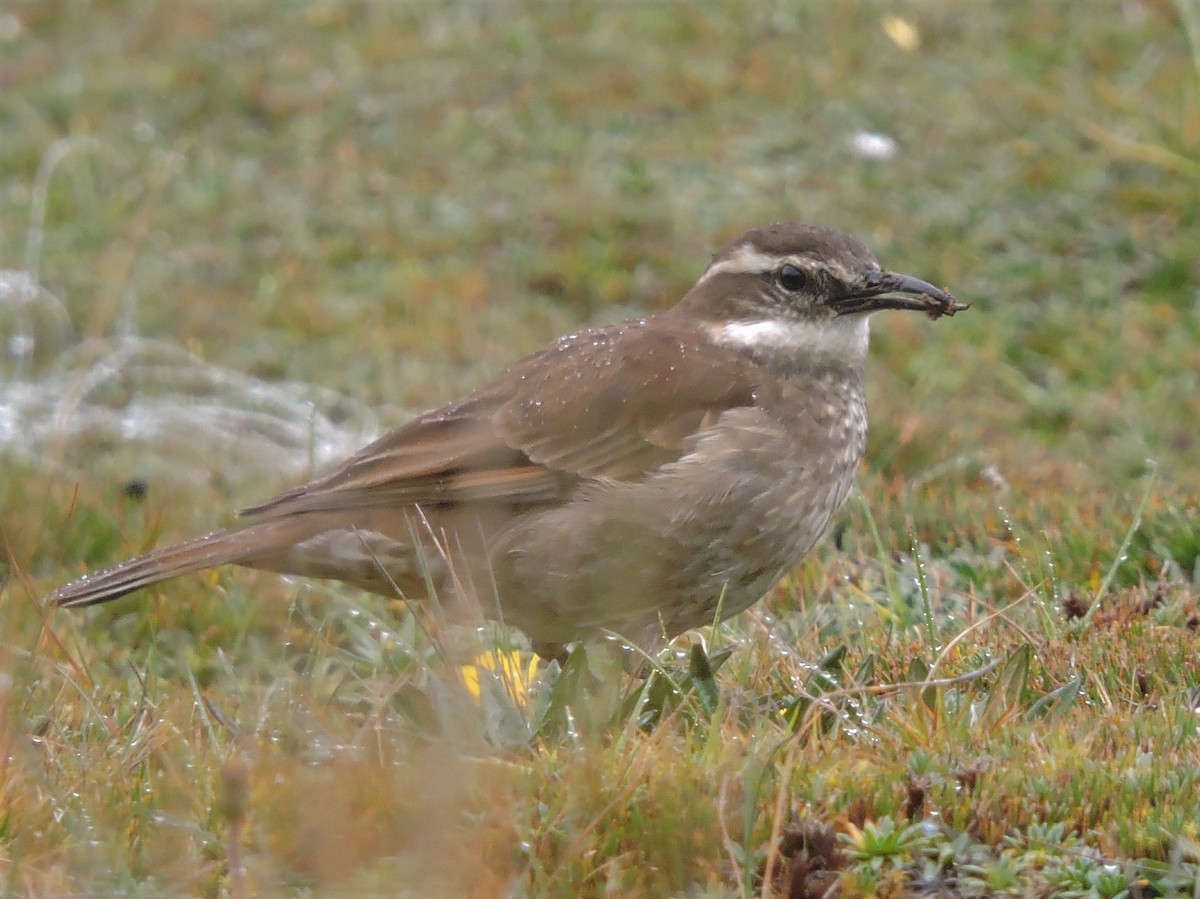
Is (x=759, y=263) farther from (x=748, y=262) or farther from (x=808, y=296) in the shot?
(x=808, y=296)

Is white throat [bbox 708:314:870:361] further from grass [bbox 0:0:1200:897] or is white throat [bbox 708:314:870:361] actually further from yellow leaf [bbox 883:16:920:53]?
yellow leaf [bbox 883:16:920:53]

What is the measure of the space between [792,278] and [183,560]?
2086mm

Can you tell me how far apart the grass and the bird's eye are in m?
0.85

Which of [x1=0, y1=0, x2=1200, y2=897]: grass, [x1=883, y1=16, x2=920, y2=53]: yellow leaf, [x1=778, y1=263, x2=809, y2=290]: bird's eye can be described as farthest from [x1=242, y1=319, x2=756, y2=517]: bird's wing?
[x1=883, y1=16, x2=920, y2=53]: yellow leaf

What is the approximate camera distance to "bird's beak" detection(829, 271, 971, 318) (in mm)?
5656

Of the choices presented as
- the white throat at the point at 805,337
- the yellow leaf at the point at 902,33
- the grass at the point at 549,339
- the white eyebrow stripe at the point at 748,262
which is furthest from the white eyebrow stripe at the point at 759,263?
the yellow leaf at the point at 902,33

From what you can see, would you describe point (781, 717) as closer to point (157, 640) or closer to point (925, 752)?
point (925, 752)

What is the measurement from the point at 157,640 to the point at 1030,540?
284 cm

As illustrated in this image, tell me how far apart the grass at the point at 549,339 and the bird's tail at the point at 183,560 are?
9.1 inches

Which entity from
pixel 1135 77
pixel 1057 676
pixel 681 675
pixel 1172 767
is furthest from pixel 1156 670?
pixel 1135 77

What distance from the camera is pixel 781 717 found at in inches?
171

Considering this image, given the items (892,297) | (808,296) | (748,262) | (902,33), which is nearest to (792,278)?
(808,296)

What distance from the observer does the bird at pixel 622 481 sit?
5.24m

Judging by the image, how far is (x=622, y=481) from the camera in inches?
213
